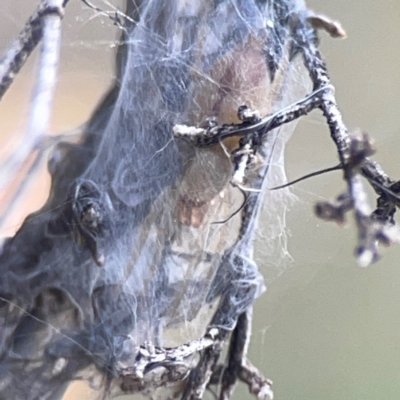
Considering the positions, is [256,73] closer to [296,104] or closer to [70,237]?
[296,104]

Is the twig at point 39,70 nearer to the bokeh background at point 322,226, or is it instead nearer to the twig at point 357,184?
the bokeh background at point 322,226

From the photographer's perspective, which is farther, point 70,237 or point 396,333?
point 396,333

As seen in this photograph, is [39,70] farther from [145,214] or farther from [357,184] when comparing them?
[357,184]

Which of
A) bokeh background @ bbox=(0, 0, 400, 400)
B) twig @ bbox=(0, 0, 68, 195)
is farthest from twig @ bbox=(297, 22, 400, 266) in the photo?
twig @ bbox=(0, 0, 68, 195)

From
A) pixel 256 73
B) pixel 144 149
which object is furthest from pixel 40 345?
pixel 256 73

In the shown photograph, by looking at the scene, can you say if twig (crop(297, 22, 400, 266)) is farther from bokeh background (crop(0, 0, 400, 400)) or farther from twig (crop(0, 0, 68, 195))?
twig (crop(0, 0, 68, 195))

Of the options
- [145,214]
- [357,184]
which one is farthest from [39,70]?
[357,184]

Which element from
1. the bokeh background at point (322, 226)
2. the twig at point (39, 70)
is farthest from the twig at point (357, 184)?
the twig at point (39, 70)
